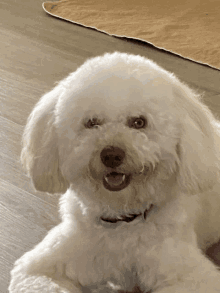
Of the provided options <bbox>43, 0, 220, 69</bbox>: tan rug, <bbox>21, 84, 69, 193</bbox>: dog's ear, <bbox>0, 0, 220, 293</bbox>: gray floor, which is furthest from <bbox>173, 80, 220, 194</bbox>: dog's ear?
<bbox>43, 0, 220, 69</bbox>: tan rug

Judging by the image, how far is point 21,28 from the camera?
11.8 ft

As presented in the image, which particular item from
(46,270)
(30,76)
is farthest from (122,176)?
(30,76)

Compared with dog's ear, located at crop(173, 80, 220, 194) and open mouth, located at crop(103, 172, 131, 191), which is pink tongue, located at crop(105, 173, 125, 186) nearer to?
open mouth, located at crop(103, 172, 131, 191)

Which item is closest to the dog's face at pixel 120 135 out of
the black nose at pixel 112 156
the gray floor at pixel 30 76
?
the black nose at pixel 112 156

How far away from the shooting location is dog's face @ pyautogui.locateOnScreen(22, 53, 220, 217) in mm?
1100

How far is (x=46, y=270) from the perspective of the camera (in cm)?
127

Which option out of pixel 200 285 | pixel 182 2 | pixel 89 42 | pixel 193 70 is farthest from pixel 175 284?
pixel 182 2

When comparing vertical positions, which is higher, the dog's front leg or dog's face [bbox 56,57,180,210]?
dog's face [bbox 56,57,180,210]

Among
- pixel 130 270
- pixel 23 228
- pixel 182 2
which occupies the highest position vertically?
pixel 182 2

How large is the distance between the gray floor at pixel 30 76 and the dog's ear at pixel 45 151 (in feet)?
1.41

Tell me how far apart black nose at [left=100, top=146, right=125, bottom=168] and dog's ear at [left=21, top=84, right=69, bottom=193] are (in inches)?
7.5

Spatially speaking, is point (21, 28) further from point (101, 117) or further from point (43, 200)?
point (101, 117)

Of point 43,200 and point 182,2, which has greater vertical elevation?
point 182,2

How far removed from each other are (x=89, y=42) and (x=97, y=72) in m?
2.27
